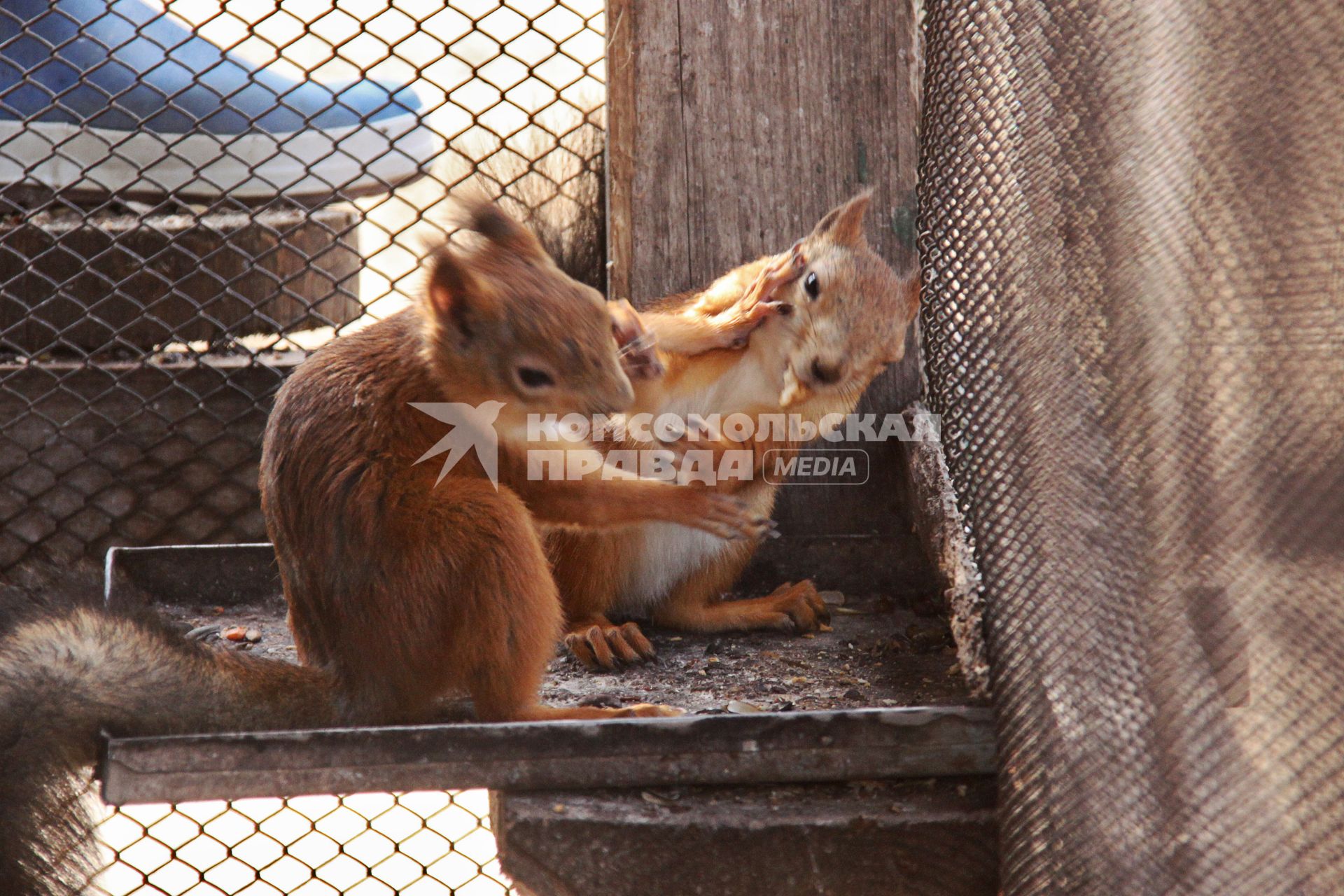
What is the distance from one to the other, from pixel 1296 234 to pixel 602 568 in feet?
4.88

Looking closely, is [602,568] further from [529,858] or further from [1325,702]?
[1325,702]

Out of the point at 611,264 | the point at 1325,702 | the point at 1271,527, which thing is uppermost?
the point at 611,264

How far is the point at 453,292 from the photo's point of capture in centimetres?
163

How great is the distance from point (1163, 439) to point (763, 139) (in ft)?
5.24

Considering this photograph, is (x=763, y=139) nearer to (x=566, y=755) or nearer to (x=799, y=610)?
(x=799, y=610)

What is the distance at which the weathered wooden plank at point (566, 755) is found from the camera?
1496 mm

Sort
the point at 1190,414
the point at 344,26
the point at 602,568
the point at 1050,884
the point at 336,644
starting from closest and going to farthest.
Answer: the point at 1190,414, the point at 1050,884, the point at 336,644, the point at 602,568, the point at 344,26

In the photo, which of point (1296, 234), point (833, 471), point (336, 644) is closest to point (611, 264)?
point (833, 471)

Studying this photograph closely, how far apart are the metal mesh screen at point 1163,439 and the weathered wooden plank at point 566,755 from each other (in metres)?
0.13

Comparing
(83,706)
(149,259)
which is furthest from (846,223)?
(149,259)

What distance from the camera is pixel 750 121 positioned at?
99.3 inches

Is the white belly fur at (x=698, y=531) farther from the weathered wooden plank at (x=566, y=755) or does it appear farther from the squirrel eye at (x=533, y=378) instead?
the weathered wooden plank at (x=566, y=755)
